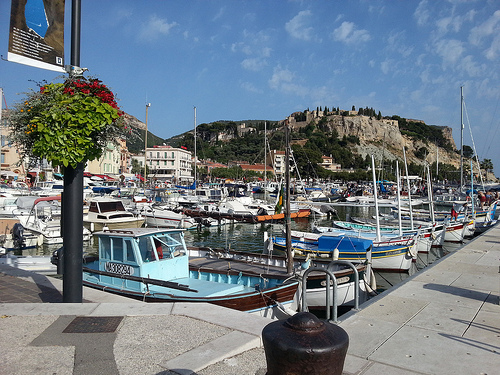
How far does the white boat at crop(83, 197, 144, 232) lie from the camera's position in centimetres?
2983

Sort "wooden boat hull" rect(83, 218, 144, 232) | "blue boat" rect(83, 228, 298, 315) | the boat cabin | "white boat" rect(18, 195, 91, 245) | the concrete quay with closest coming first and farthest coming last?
the concrete quay < "blue boat" rect(83, 228, 298, 315) < the boat cabin < "white boat" rect(18, 195, 91, 245) < "wooden boat hull" rect(83, 218, 144, 232)

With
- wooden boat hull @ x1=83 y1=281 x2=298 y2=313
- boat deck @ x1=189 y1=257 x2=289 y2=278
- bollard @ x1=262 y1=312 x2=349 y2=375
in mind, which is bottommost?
wooden boat hull @ x1=83 y1=281 x2=298 y2=313

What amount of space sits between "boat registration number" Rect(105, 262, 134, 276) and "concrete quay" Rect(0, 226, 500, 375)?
78.6 inches

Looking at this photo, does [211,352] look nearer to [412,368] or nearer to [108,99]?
[412,368]

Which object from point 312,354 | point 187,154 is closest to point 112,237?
point 312,354

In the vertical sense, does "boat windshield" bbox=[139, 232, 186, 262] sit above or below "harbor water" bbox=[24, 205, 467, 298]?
above

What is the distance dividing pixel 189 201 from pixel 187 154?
211 ft

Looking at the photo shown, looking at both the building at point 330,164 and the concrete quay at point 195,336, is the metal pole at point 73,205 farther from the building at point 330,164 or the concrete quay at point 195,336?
the building at point 330,164

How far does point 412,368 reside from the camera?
5656 mm

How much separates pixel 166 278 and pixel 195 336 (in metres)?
5.48

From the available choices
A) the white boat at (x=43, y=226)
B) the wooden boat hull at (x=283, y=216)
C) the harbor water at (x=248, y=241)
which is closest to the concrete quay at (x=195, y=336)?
the harbor water at (x=248, y=241)

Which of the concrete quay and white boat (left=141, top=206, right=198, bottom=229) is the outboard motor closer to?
white boat (left=141, top=206, right=198, bottom=229)

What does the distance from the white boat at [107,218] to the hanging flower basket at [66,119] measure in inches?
959

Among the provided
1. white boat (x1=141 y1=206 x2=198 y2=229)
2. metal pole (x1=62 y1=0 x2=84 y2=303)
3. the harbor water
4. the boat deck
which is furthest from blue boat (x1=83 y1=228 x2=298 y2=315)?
white boat (x1=141 y1=206 x2=198 y2=229)
